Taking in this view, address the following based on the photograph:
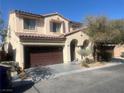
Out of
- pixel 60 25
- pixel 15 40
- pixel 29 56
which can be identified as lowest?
pixel 29 56

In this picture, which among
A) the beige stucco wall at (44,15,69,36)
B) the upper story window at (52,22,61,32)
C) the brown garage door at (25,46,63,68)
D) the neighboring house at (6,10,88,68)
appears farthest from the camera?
Result: the upper story window at (52,22,61,32)

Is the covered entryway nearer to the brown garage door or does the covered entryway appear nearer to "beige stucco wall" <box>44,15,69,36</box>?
the brown garage door

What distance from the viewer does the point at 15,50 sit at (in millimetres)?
20672

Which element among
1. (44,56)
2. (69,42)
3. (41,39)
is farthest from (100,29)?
(44,56)

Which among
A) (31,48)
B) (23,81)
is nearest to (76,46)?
(31,48)

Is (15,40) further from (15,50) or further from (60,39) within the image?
(60,39)

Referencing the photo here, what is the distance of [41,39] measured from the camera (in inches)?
838

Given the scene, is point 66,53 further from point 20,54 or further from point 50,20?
point 20,54

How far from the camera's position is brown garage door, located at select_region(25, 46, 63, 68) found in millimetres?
20492

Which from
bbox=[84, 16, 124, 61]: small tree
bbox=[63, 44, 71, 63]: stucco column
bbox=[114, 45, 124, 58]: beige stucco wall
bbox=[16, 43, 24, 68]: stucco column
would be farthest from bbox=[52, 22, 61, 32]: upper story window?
bbox=[114, 45, 124, 58]: beige stucco wall

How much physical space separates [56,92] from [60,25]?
61.6 feet

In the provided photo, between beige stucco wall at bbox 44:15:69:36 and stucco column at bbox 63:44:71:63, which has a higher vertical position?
beige stucco wall at bbox 44:15:69:36

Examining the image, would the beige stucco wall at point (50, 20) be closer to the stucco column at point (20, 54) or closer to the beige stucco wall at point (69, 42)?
the beige stucco wall at point (69, 42)

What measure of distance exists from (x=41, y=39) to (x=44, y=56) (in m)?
2.17
